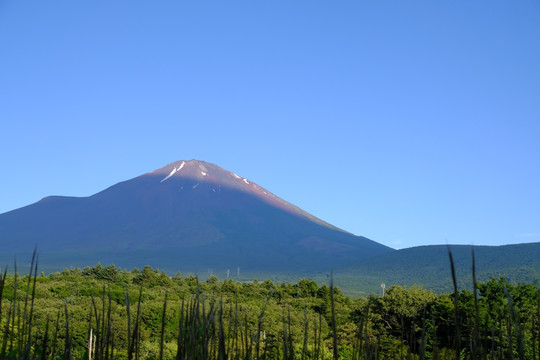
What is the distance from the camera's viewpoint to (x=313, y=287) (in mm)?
101875

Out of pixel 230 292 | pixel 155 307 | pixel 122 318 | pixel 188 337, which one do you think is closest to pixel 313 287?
pixel 230 292

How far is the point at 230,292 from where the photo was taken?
90812 millimetres

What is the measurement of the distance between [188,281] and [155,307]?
44094 mm

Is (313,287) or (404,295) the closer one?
(404,295)

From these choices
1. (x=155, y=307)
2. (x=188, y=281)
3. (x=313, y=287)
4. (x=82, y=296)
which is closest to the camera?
(x=155, y=307)

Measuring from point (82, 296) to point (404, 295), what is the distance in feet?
111

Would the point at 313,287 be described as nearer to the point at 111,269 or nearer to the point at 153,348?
the point at 111,269

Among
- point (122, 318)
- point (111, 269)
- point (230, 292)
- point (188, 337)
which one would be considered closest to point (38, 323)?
point (122, 318)

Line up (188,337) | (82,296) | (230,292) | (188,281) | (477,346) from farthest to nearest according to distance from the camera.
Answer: (188,281), (230,292), (82,296), (188,337), (477,346)

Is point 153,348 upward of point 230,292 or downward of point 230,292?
downward

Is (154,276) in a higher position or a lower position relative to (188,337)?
higher

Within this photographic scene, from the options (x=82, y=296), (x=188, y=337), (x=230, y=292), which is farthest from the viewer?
(x=230, y=292)

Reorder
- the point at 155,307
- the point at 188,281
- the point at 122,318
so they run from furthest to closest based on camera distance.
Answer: the point at 188,281, the point at 155,307, the point at 122,318

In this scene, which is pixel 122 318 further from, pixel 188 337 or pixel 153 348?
pixel 188 337
